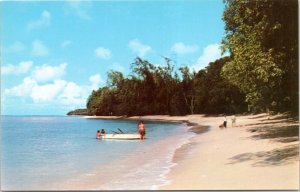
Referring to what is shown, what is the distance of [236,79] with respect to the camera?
47.0ft

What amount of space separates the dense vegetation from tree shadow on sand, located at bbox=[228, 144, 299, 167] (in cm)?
99

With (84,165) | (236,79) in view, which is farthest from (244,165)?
(236,79)

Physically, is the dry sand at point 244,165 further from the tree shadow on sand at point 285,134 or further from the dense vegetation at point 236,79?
the dense vegetation at point 236,79

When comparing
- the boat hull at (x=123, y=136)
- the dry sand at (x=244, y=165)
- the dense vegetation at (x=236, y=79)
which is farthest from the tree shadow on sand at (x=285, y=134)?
the boat hull at (x=123, y=136)

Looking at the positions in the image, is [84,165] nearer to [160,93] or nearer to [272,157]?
[160,93]

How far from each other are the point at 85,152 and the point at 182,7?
6.57m

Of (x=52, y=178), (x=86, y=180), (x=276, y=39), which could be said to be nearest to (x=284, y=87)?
(x=276, y=39)

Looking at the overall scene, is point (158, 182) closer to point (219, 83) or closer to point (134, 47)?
point (134, 47)

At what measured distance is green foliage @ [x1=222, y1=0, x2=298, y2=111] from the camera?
9493 millimetres

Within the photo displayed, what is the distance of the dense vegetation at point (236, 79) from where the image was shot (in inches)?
388

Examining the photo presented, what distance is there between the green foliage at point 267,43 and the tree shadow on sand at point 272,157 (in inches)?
36.4

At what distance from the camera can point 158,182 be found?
880cm

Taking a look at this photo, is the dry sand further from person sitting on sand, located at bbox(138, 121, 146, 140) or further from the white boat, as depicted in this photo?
the white boat

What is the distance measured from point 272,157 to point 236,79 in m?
5.46
